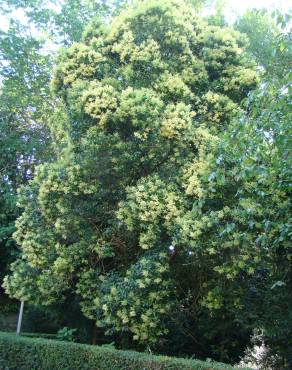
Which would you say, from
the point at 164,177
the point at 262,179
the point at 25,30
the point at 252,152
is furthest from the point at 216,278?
the point at 25,30

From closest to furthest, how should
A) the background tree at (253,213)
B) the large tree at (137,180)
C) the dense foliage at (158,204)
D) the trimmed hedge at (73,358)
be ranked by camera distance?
the background tree at (253,213) < the trimmed hedge at (73,358) < the dense foliage at (158,204) < the large tree at (137,180)

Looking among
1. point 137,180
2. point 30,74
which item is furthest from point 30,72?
point 137,180

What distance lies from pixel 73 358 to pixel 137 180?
118 inches

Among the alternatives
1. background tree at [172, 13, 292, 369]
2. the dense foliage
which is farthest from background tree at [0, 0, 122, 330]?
background tree at [172, 13, 292, 369]

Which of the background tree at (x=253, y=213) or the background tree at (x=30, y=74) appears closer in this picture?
the background tree at (x=253, y=213)

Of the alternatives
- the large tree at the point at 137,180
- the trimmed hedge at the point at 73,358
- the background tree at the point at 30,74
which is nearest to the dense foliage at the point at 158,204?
the large tree at the point at 137,180

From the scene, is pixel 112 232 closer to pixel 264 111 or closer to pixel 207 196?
pixel 207 196

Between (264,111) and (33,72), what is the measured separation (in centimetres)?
1009

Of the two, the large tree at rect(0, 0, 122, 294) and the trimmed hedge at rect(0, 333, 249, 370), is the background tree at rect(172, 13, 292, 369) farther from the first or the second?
the large tree at rect(0, 0, 122, 294)

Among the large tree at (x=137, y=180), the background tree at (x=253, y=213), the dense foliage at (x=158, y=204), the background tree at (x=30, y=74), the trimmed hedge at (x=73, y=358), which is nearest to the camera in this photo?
the background tree at (x=253, y=213)

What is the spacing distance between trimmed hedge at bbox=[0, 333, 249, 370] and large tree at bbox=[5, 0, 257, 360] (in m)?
0.60

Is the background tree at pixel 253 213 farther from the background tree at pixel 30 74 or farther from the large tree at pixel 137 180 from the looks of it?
the background tree at pixel 30 74

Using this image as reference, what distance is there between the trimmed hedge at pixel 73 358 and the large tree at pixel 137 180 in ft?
1.97

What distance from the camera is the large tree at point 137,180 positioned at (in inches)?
291
